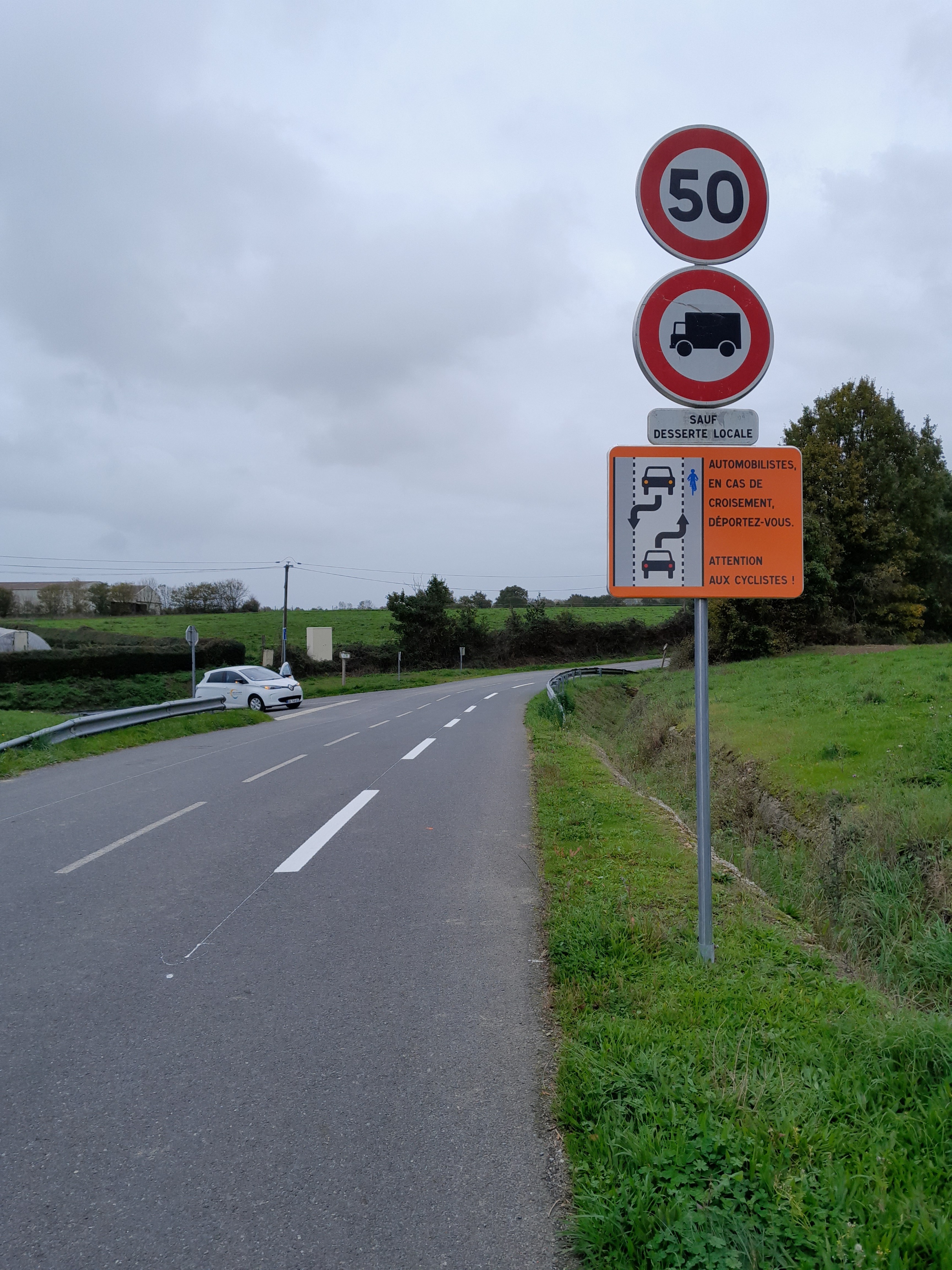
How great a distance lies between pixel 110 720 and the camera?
1608 cm

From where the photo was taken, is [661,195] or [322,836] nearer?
[661,195]

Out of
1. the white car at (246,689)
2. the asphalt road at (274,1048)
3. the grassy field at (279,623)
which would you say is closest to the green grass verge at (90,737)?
the white car at (246,689)

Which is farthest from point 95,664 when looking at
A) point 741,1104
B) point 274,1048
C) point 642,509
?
point 741,1104

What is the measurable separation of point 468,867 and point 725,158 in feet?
16.9

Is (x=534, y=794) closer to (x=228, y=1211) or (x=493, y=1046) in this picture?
(x=493, y=1046)

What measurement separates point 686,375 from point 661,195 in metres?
0.96

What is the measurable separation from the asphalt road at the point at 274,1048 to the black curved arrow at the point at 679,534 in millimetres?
2386

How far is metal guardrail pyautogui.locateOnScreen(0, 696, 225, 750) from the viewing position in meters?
13.6

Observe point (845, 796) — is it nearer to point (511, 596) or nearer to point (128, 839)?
point (128, 839)

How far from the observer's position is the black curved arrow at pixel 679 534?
384 centimetres

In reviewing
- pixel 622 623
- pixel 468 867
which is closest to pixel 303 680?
pixel 622 623

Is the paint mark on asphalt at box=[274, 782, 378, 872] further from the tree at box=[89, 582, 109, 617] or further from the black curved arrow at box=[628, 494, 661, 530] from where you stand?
the tree at box=[89, 582, 109, 617]

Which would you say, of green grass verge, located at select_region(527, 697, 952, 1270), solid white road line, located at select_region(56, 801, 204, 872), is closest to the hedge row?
solid white road line, located at select_region(56, 801, 204, 872)

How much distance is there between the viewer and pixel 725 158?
403cm
